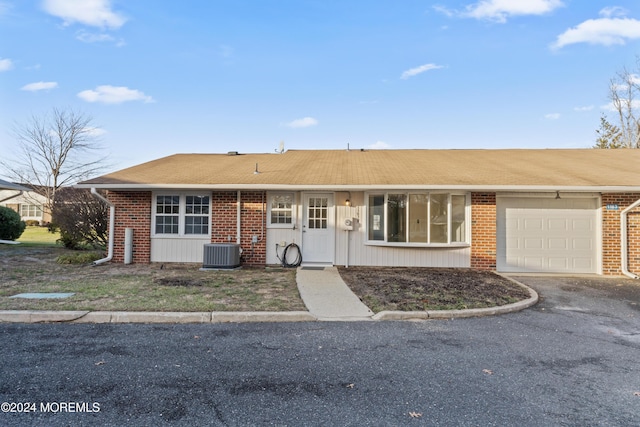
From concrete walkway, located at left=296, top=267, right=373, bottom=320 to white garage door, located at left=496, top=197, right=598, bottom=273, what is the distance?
4.96 metres

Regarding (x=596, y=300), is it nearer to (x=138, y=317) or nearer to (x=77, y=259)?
(x=138, y=317)

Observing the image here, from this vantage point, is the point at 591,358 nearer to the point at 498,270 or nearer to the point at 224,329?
the point at 224,329

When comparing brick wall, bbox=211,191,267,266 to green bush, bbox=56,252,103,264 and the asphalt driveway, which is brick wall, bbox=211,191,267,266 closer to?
green bush, bbox=56,252,103,264

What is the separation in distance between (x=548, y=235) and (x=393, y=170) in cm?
459

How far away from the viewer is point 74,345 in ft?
14.2

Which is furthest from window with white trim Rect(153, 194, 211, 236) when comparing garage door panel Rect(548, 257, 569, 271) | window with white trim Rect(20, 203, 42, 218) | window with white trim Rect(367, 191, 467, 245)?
window with white trim Rect(20, 203, 42, 218)

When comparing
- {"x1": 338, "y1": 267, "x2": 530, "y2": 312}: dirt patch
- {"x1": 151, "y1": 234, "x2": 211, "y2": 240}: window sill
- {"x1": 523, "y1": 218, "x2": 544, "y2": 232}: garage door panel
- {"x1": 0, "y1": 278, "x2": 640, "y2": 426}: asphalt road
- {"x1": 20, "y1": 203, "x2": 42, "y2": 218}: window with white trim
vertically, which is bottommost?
{"x1": 0, "y1": 278, "x2": 640, "y2": 426}: asphalt road

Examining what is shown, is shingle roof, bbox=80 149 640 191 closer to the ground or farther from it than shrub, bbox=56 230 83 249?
farther from it

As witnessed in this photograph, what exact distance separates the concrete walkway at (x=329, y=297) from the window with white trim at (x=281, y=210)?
5.65ft

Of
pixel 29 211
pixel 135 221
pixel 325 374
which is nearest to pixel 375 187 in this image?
pixel 325 374

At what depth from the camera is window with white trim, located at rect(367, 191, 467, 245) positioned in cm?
1005

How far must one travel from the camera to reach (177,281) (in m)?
8.02

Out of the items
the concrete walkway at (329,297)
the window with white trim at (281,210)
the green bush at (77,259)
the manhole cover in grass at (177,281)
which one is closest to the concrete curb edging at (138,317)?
the concrete walkway at (329,297)

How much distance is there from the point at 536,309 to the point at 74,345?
7062mm
